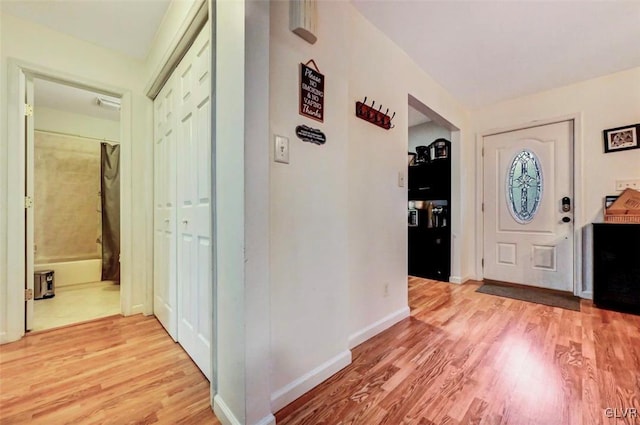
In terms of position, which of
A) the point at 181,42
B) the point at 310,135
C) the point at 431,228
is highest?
the point at 181,42

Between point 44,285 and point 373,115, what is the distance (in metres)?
3.86

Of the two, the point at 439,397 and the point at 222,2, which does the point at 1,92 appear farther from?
the point at 439,397

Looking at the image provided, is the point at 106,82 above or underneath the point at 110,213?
above

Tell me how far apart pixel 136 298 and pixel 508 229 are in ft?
13.8

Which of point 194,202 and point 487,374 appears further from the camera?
point 194,202

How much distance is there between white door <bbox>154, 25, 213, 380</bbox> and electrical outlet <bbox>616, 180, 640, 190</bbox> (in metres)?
3.78

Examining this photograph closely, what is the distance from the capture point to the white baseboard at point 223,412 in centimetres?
108

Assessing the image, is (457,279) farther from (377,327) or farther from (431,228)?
(377,327)

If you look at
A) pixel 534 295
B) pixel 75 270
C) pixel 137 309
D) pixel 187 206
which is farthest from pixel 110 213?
pixel 534 295

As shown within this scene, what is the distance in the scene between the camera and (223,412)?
114 centimetres

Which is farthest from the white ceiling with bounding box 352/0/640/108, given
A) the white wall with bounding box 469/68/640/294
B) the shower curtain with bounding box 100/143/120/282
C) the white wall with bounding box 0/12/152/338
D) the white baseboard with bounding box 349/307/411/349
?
the shower curtain with bounding box 100/143/120/282

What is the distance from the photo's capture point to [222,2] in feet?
3.69

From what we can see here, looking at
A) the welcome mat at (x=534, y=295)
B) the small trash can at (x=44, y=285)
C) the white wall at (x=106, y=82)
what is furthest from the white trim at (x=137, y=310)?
the welcome mat at (x=534, y=295)

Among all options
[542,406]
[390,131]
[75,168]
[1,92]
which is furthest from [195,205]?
[75,168]
